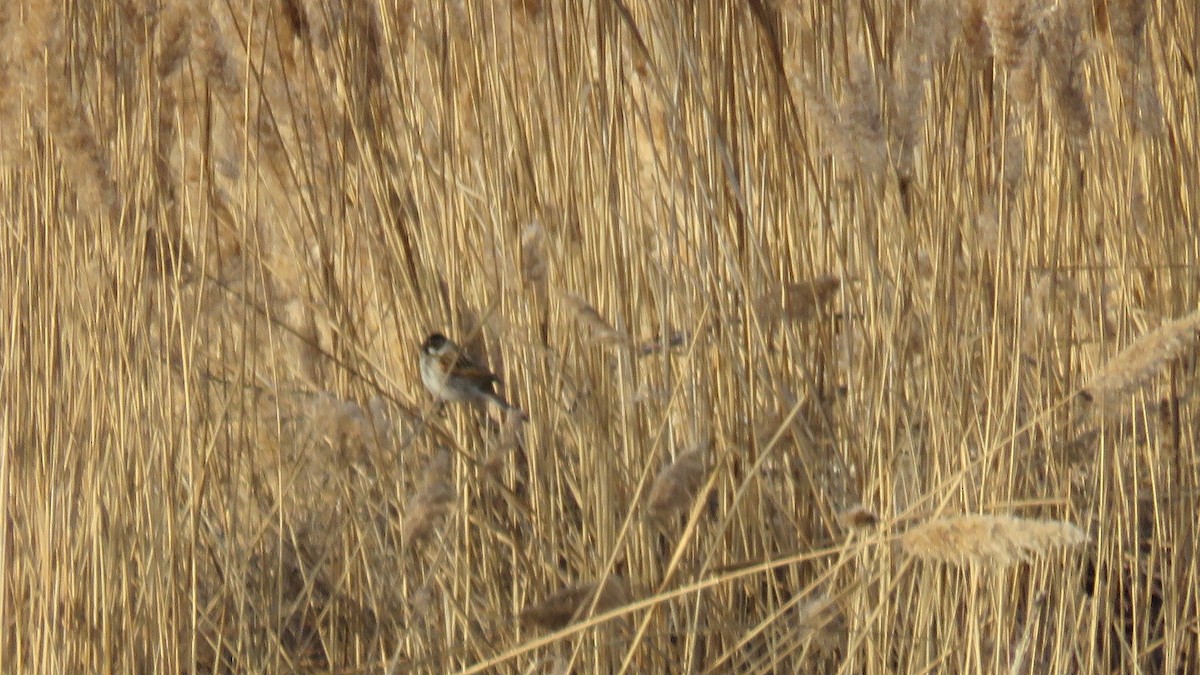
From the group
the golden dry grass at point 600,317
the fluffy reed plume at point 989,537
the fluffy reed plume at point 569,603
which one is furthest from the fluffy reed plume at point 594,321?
the fluffy reed plume at point 989,537

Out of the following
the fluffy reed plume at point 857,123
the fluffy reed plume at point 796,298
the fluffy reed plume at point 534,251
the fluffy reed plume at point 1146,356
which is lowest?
the fluffy reed plume at point 1146,356

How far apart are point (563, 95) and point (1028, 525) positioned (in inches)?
33.1

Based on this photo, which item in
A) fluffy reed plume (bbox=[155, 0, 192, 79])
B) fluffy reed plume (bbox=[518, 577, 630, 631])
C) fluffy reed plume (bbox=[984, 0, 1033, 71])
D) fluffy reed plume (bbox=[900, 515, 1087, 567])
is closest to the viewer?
fluffy reed plume (bbox=[900, 515, 1087, 567])

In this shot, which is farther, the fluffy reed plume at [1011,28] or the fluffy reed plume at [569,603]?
the fluffy reed plume at [1011,28]

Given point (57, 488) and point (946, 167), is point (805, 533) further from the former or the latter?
point (57, 488)

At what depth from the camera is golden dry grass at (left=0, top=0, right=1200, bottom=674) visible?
1354mm

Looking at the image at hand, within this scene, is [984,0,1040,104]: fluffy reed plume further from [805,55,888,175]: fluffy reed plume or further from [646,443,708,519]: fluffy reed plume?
[646,443,708,519]: fluffy reed plume

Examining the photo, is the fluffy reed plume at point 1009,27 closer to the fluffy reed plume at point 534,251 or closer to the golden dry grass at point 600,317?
the golden dry grass at point 600,317

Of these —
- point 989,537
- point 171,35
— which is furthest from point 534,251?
point 989,537

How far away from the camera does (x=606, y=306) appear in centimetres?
155

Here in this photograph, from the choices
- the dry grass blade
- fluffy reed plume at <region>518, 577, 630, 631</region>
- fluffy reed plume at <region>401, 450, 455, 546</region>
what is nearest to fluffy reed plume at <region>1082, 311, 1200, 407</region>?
the dry grass blade

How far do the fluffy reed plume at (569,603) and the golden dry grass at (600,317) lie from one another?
0.16 meters

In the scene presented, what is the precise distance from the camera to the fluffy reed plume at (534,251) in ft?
4.68

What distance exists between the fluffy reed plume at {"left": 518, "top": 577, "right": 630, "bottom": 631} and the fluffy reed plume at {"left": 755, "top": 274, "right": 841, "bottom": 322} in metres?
0.30
